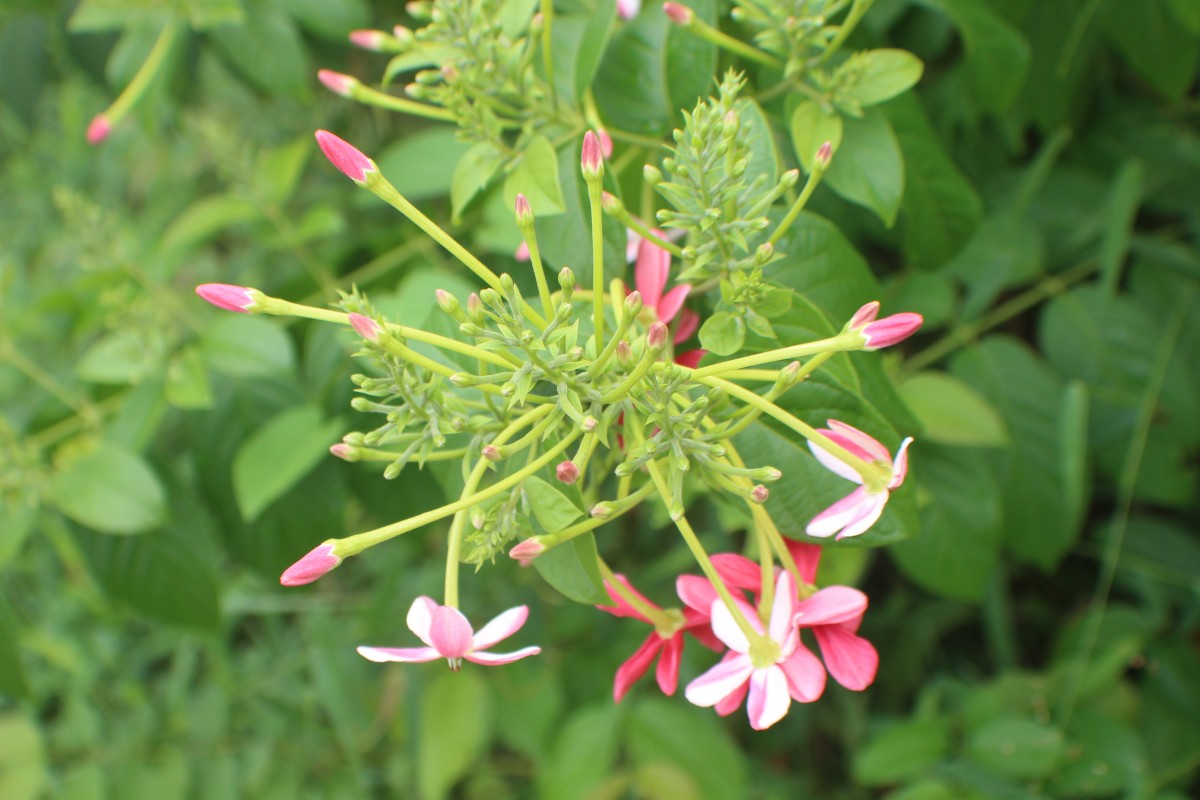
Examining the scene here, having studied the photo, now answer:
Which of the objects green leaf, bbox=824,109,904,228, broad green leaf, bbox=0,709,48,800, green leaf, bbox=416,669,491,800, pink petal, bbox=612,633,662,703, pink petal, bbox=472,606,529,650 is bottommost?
broad green leaf, bbox=0,709,48,800

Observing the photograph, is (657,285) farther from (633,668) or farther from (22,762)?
(22,762)

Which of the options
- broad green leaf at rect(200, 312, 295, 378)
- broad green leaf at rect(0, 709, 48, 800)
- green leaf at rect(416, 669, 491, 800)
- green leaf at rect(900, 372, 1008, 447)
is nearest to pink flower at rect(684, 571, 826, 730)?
green leaf at rect(900, 372, 1008, 447)

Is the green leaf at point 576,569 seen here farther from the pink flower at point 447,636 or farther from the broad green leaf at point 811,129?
the broad green leaf at point 811,129

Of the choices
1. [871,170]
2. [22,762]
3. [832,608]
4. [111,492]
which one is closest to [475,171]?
[871,170]

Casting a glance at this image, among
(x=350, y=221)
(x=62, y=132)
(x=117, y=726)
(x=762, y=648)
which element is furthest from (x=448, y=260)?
(x=62, y=132)

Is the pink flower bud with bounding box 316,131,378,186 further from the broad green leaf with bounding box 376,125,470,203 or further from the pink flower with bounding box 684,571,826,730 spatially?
the broad green leaf with bounding box 376,125,470,203

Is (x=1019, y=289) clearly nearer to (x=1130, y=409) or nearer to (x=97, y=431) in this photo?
(x=1130, y=409)
